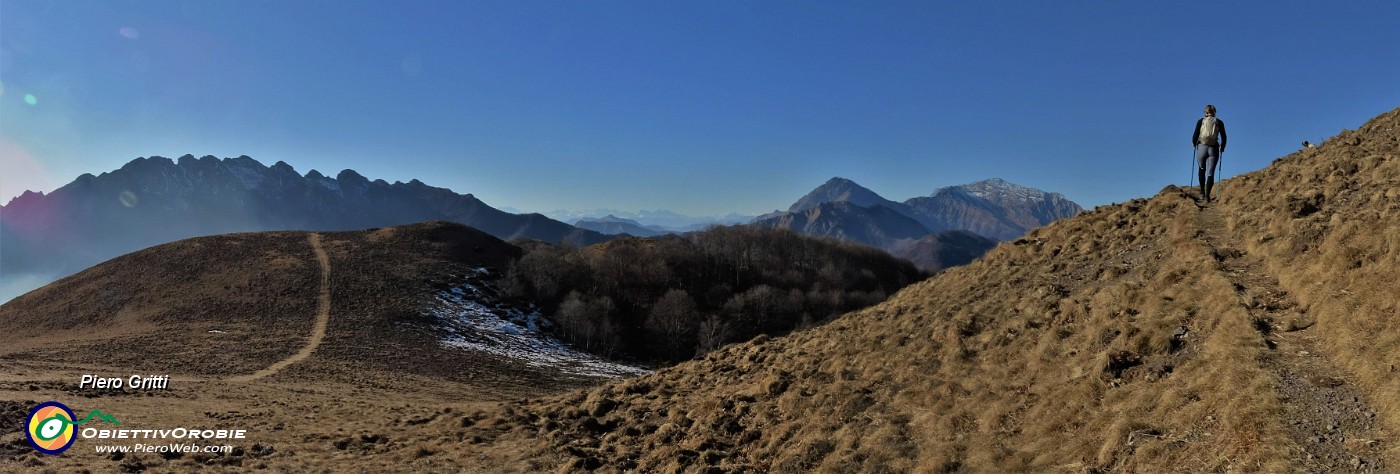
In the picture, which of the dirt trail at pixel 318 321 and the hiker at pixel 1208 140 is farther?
the dirt trail at pixel 318 321

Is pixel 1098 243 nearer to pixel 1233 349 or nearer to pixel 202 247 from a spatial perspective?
pixel 1233 349

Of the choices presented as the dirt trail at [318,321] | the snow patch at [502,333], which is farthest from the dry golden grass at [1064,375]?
the snow patch at [502,333]

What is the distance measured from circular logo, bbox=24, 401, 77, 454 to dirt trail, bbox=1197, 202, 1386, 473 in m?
26.1

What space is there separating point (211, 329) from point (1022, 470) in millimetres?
56252

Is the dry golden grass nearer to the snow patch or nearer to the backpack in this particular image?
the backpack

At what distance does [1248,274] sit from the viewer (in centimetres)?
1231

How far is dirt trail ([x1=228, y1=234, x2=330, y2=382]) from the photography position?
34.2 meters

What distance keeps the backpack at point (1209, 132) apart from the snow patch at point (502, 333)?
3388cm

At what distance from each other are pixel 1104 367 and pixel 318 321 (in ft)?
183

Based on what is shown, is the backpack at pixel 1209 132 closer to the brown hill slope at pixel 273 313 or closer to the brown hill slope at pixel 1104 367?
the brown hill slope at pixel 1104 367

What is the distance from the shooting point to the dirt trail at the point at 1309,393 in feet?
22.6

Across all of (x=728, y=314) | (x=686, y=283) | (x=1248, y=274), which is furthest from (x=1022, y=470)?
(x=686, y=283)

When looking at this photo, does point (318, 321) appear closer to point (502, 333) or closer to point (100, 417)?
point (502, 333)

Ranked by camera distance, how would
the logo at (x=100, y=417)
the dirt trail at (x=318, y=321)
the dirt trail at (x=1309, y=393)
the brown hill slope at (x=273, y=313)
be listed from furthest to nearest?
the brown hill slope at (x=273, y=313) → the dirt trail at (x=318, y=321) → the logo at (x=100, y=417) → the dirt trail at (x=1309, y=393)
